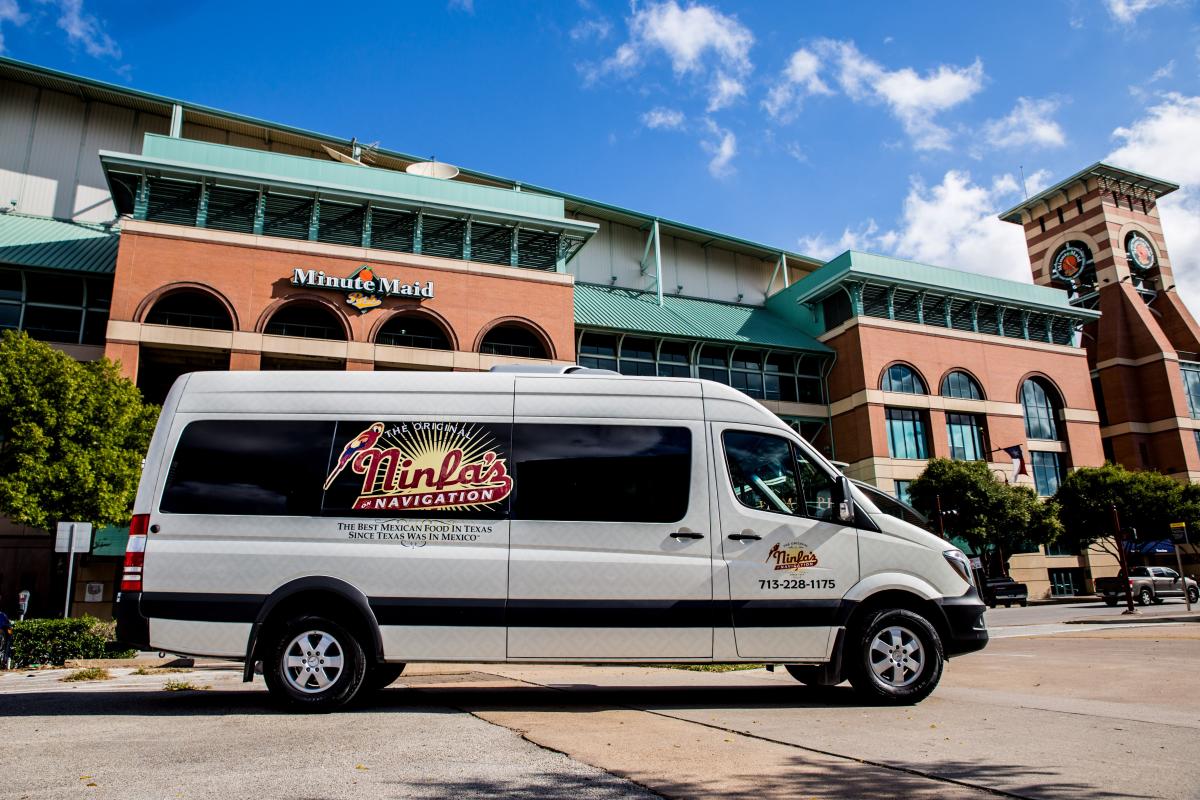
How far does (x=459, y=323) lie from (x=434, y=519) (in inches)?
1037

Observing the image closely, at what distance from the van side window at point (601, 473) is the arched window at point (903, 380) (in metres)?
37.3

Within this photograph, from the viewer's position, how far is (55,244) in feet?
99.3

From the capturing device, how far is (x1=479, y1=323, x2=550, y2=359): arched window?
3356 centimetres

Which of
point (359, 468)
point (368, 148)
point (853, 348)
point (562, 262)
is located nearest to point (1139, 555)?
point (853, 348)

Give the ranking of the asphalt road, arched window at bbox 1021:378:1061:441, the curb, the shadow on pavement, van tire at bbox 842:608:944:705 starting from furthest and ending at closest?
1. arched window at bbox 1021:378:1061:441
2. the curb
3. van tire at bbox 842:608:944:705
4. the asphalt road
5. the shadow on pavement

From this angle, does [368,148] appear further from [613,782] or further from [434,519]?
[613,782]

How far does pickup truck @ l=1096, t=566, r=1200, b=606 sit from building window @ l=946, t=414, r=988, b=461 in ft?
30.5

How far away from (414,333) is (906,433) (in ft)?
85.4

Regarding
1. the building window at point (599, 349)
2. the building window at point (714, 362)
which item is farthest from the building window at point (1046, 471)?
the building window at point (599, 349)

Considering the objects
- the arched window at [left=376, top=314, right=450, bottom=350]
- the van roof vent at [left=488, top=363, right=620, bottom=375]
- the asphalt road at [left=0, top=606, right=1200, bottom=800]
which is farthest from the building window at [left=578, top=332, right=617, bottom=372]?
the van roof vent at [left=488, top=363, right=620, bottom=375]

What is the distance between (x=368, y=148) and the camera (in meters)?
39.9

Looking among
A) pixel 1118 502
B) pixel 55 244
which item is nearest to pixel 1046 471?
pixel 1118 502

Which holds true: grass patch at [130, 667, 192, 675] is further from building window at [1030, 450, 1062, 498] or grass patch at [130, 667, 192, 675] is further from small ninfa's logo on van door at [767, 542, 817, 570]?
building window at [1030, 450, 1062, 498]

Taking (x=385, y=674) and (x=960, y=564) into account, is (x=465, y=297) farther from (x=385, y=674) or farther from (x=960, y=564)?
(x=960, y=564)
